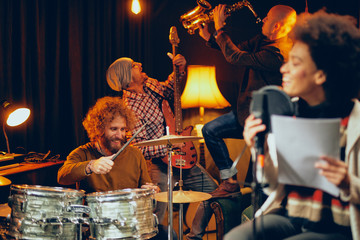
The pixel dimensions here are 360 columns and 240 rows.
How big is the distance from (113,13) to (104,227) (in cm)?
305

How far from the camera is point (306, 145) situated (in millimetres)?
1496

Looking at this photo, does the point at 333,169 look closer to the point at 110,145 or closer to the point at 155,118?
the point at 110,145

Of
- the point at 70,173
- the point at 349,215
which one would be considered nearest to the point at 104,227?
the point at 70,173

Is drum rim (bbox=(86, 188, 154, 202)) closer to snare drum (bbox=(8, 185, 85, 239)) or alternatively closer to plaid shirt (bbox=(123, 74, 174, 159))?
snare drum (bbox=(8, 185, 85, 239))

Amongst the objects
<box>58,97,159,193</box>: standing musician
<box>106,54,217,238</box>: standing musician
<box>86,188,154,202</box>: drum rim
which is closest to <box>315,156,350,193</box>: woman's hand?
<box>86,188,154,202</box>: drum rim

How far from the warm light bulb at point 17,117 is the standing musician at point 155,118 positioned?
34.6 inches

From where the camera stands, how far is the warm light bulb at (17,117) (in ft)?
11.4

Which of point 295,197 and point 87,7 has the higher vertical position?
point 87,7

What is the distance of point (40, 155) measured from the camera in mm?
3857

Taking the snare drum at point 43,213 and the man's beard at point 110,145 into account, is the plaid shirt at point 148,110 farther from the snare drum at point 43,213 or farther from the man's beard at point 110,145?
the snare drum at point 43,213

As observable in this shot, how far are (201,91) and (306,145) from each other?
294 cm

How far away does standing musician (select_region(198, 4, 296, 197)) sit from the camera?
113 inches

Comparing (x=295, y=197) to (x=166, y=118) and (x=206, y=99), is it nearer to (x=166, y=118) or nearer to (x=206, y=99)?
(x=166, y=118)

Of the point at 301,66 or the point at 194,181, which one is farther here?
the point at 194,181
